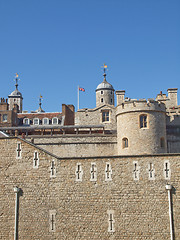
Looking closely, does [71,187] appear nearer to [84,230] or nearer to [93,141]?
[84,230]

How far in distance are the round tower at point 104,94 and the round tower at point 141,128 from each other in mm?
23875

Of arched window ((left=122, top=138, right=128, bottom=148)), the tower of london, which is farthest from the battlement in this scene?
the tower of london

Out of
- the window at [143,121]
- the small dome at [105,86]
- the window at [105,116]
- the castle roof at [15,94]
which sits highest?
the castle roof at [15,94]

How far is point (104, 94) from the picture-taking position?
5866 cm

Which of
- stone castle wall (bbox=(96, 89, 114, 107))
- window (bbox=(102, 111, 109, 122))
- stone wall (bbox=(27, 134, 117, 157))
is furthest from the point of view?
stone castle wall (bbox=(96, 89, 114, 107))

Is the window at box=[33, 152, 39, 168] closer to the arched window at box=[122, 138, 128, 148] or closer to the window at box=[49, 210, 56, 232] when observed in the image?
the window at box=[49, 210, 56, 232]

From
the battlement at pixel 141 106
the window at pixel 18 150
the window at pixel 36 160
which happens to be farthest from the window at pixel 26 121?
the window at pixel 36 160

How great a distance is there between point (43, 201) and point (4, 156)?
170 inches

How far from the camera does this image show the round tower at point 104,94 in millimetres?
58541

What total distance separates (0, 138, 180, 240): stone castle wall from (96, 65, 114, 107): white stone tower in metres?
34.8

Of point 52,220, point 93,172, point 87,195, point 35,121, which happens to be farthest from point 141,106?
point 35,121

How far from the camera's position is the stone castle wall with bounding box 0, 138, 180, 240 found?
23016mm

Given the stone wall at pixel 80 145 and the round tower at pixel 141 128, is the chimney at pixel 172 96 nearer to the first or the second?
the stone wall at pixel 80 145

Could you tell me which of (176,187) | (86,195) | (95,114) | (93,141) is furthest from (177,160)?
(95,114)
